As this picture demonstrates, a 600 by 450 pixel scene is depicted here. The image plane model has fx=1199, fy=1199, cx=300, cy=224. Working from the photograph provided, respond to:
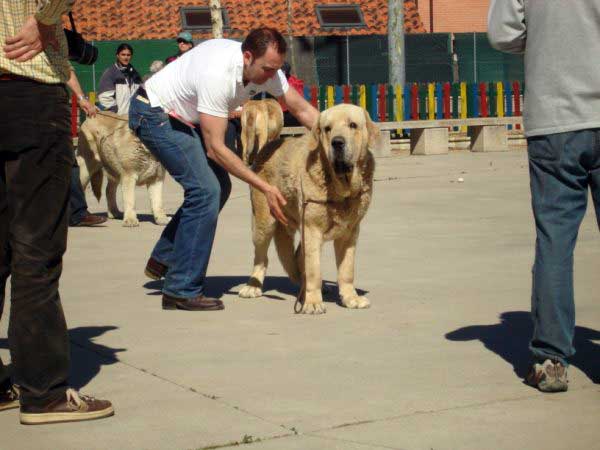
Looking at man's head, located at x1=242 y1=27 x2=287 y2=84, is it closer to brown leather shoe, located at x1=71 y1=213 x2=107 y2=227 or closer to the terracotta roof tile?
brown leather shoe, located at x1=71 y1=213 x2=107 y2=227

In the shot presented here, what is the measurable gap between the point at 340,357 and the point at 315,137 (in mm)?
1841

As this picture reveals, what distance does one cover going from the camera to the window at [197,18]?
37469 mm

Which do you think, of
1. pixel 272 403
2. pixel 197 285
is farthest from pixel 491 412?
pixel 197 285

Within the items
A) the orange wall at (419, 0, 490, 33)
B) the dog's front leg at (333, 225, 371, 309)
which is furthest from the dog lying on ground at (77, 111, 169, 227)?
the orange wall at (419, 0, 490, 33)

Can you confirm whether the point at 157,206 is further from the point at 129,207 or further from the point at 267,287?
the point at 267,287

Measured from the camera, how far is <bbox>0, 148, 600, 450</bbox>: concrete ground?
4.75 meters

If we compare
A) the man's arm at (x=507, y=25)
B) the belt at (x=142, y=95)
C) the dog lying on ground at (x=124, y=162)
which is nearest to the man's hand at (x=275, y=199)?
the belt at (x=142, y=95)

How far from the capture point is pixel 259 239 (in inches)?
320

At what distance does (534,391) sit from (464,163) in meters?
13.7

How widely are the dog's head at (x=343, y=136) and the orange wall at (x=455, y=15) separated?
3503 centimetres

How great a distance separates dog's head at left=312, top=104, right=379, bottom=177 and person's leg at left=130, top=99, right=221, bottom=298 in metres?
0.75

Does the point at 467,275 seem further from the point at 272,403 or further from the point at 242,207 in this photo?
the point at 242,207

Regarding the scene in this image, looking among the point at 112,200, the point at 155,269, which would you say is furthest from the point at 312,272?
the point at 112,200

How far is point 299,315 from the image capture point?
735 centimetres
